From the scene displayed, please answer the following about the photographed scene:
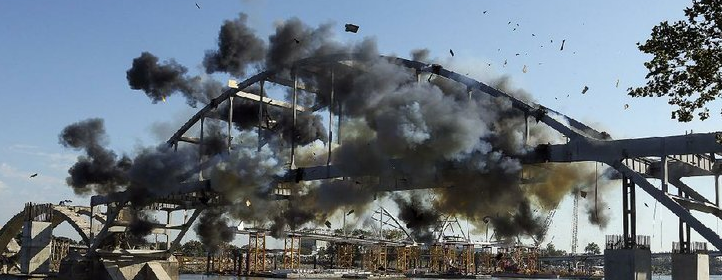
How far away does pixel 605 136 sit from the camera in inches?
2136

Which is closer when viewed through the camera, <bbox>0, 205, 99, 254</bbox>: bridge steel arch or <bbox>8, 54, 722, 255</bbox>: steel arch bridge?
<bbox>8, 54, 722, 255</bbox>: steel arch bridge

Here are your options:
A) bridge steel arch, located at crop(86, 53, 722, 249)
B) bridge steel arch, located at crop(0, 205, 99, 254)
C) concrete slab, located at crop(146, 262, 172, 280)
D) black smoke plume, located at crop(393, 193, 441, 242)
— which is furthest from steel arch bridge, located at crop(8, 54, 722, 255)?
bridge steel arch, located at crop(0, 205, 99, 254)

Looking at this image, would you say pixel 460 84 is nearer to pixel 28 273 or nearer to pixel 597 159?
pixel 597 159

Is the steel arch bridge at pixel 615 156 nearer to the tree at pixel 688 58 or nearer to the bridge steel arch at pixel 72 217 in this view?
the tree at pixel 688 58

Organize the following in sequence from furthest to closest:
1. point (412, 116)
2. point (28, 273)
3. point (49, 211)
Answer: point (49, 211), point (28, 273), point (412, 116)

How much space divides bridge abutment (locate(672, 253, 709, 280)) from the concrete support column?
84325 mm

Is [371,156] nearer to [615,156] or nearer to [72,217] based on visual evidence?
[615,156]

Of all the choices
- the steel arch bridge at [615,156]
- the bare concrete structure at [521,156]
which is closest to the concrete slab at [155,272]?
the bare concrete structure at [521,156]

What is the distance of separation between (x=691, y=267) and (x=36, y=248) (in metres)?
87.7

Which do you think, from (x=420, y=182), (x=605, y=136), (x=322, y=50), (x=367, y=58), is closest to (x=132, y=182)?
(x=322, y=50)

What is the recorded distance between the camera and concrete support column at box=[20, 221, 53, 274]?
4072 inches

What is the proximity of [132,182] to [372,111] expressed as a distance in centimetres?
3432

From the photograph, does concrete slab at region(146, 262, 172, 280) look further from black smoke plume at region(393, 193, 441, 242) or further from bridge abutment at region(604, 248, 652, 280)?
bridge abutment at region(604, 248, 652, 280)

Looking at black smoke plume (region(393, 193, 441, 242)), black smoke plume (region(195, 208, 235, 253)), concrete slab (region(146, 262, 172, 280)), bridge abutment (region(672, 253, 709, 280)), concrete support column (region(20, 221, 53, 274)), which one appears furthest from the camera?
concrete support column (region(20, 221, 53, 274))
